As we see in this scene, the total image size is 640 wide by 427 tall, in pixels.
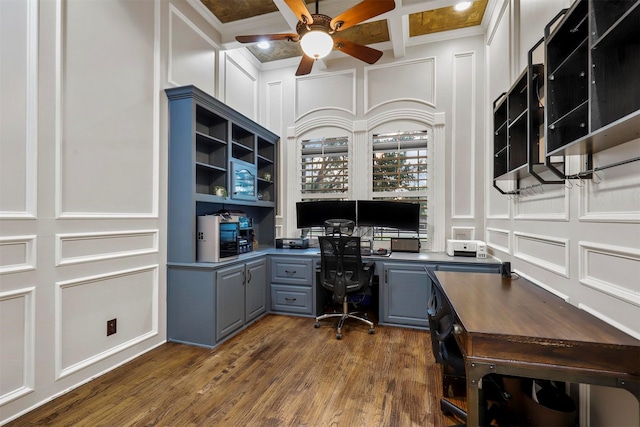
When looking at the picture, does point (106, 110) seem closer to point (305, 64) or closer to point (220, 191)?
point (220, 191)

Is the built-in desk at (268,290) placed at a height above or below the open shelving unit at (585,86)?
below

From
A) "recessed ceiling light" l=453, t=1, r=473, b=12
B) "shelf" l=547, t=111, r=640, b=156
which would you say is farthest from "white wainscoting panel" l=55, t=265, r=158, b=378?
"recessed ceiling light" l=453, t=1, r=473, b=12

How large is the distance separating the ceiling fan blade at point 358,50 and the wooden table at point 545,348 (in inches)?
93.8

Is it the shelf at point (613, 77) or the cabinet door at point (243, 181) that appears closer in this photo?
the shelf at point (613, 77)

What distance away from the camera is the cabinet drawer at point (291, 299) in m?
3.49

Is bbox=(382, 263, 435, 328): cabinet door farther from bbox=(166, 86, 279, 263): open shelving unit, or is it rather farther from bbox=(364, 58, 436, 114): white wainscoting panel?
bbox=(364, 58, 436, 114): white wainscoting panel

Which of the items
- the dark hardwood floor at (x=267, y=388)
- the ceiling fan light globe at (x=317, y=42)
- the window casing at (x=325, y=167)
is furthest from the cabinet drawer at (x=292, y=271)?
the ceiling fan light globe at (x=317, y=42)

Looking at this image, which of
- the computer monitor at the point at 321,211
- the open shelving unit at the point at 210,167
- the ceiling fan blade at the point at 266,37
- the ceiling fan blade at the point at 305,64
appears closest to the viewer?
the ceiling fan blade at the point at 266,37

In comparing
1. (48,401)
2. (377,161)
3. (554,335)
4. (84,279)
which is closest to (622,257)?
(554,335)

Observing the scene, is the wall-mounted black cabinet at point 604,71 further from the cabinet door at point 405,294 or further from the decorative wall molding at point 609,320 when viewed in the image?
the cabinet door at point 405,294

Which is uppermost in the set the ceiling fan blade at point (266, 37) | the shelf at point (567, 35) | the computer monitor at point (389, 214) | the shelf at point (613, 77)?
the ceiling fan blade at point (266, 37)

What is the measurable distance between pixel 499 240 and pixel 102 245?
12.0ft

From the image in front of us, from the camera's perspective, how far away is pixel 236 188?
3357 millimetres

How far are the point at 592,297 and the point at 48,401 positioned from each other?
130 inches
